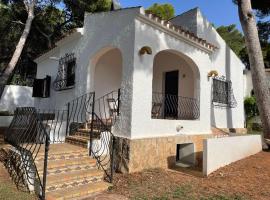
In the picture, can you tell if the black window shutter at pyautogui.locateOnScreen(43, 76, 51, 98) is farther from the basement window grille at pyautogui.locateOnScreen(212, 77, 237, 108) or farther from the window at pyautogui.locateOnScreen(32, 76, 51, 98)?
the basement window grille at pyautogui.locateOnScreen(212, 77, 237, 108)

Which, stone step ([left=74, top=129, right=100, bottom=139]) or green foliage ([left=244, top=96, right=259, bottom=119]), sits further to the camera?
green foliage ([left=244, top=96, right=259, bottom=119])

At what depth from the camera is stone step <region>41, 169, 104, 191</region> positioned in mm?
6699

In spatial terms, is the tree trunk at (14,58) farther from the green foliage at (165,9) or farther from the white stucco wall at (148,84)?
the green foliage at (165,9)

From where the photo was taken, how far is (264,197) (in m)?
6.96

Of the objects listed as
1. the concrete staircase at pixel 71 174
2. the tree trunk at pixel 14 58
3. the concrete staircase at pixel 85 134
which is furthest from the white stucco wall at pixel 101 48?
the tree trunk at pixel 14 58

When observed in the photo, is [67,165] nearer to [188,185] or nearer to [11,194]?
[11,194]

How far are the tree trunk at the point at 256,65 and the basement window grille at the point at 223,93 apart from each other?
2.16 metres

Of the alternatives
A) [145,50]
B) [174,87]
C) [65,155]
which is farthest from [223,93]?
[65,155]

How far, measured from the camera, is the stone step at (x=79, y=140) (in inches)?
356

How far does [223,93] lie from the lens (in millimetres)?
15211

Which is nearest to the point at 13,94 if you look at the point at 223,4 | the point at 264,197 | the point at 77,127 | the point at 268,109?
the point at 77,127

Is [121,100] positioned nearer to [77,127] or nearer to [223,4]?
[77,127]

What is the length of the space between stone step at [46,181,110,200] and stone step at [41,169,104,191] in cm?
13

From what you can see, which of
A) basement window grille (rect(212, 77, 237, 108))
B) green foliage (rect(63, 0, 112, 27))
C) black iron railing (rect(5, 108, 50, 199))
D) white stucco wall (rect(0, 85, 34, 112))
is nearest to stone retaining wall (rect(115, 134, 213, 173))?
black iron railing (rect(5, 108, 50, 199))
